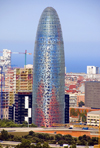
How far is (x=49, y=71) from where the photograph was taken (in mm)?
85625

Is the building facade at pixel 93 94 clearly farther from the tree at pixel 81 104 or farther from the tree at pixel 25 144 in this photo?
the tree at pixel 25 144

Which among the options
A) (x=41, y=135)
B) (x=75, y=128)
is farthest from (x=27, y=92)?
(x=41, y=135)

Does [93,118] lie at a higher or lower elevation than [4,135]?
higher

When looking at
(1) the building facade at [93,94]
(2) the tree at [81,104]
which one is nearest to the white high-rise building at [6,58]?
(2) the tree at [81,104]

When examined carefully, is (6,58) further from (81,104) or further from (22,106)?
(22,106)

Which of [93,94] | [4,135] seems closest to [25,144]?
[4,135]

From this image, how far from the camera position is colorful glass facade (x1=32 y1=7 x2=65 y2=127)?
85500 mm

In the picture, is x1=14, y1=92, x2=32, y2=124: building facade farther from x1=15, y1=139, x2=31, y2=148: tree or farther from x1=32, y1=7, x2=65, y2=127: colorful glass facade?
x1=15, y1=139, x2=31, y2=148: tree

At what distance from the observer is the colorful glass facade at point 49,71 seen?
8550 centimetres

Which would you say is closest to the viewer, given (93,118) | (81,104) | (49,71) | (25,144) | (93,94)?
(25,144)

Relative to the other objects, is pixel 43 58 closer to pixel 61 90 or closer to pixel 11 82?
pixel 61 90

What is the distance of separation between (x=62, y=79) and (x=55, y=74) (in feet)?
3.44

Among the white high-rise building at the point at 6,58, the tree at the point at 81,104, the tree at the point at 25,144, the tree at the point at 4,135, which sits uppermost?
the white high-rise building at the point at 6,58

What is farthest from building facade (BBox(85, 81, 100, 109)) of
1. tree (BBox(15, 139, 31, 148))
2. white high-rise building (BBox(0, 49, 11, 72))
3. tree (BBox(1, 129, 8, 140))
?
tree (BBox(15, 139, 31, 148))
